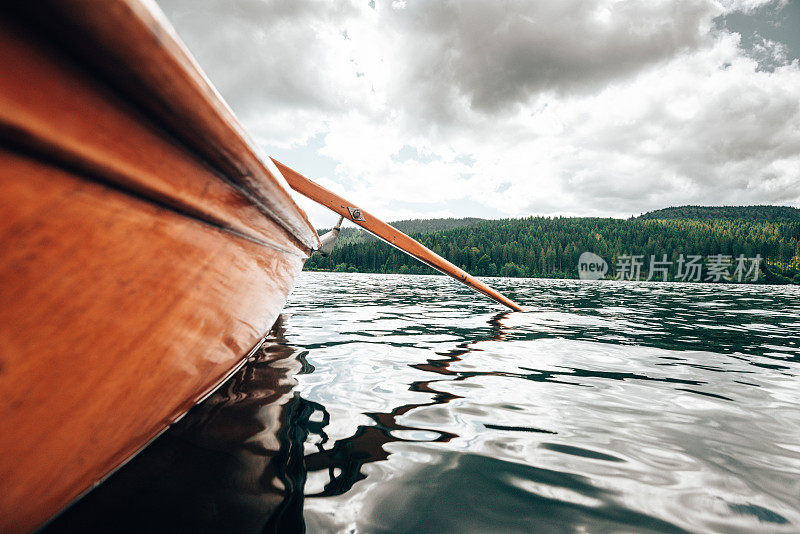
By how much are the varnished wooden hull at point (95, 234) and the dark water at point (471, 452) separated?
356mm

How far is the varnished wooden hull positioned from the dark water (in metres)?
0.36

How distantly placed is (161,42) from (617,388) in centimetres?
324

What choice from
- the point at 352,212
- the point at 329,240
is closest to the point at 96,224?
the point at 352,212

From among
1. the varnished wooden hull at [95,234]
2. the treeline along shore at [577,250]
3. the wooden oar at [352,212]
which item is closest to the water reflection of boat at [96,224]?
the varnished wooden hull at [95,234]

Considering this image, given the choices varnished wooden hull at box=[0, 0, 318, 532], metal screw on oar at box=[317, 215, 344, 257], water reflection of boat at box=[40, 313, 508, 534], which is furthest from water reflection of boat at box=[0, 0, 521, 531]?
metal screw on oar at box=[317, 215, 344, 257]

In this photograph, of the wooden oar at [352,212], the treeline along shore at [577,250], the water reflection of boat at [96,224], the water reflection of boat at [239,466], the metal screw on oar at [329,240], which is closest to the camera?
the water reflection of boat at [96,224]

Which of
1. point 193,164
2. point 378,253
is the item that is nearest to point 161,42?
point 193,164

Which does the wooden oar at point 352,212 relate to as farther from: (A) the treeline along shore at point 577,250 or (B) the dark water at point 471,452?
(A) the treeline along shore at point 577,250

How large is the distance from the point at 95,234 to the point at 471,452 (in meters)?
1.66

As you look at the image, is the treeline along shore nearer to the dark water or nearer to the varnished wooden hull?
the dark water

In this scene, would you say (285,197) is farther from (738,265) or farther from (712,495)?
(738,265)

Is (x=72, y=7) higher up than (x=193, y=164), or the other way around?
(x=72, y=7)

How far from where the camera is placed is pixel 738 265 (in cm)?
6100

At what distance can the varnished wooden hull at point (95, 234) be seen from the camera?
0.61 m
